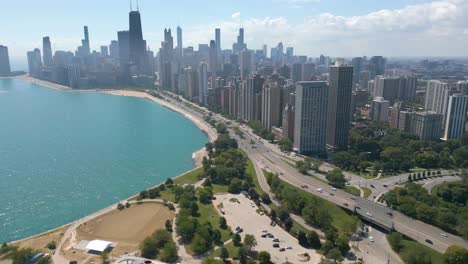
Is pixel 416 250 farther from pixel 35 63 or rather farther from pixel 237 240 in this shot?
pixel 35 63

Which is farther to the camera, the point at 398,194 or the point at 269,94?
the point at 269,94

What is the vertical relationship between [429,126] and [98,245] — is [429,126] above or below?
above

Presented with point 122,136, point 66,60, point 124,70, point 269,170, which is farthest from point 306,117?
point 66,60

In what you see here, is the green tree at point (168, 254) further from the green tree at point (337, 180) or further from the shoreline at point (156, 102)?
the green tree at point (337, 180)

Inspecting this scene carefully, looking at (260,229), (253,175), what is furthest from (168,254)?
(253,175)

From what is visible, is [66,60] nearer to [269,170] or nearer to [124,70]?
[124,70]

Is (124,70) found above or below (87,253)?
above
